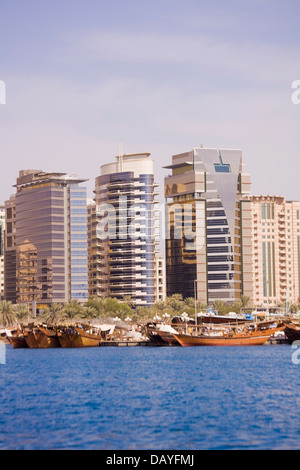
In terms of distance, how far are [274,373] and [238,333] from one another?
76477 mm

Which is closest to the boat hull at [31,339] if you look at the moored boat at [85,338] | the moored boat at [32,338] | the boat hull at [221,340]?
the moored boat at [32,338]

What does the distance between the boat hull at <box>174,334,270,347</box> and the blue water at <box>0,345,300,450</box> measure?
151ft

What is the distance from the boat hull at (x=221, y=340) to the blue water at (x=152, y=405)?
46.1 meters

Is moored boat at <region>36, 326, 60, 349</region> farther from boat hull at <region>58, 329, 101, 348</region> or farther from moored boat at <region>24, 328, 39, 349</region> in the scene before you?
boat hull at <region>58, 329, 101, 348</region>

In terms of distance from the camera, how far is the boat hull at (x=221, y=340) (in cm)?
17638

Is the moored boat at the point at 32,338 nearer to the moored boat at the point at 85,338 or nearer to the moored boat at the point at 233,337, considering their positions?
the moored boat at the point at 85,338

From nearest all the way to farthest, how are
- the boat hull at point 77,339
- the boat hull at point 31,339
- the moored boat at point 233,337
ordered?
the moored boat at point 233,337
the boat hull at point 77,339
the boat hull at point 31,339

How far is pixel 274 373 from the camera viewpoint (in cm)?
10469

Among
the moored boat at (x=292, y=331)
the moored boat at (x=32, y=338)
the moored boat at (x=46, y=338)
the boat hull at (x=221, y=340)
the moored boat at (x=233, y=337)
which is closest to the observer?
the boat hull at (x=221, y=340)

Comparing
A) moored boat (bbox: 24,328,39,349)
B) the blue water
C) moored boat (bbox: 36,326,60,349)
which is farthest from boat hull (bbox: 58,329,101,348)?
the blue water

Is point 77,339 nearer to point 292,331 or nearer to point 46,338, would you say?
point 46,338

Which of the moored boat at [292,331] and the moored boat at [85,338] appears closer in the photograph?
the moored boat at [292,331]

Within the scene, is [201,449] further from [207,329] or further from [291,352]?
[207,329]

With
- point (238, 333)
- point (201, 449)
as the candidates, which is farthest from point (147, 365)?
point (201, 449)
